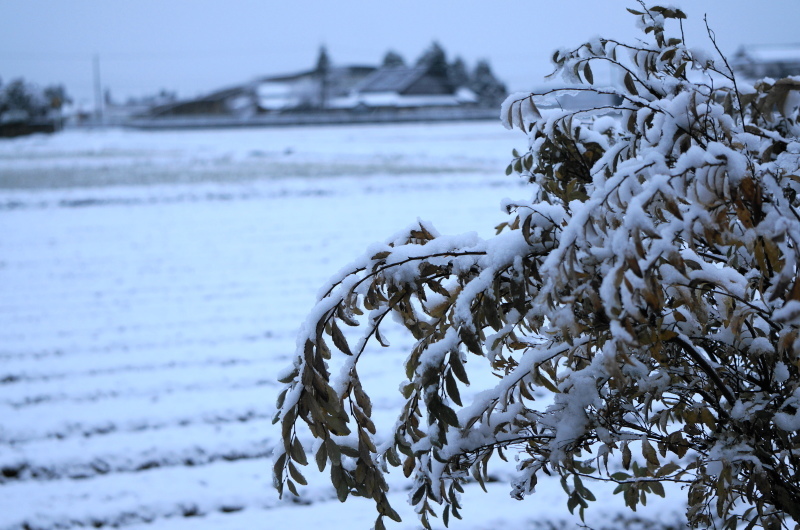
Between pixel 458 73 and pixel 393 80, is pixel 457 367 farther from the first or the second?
pixel 458 73

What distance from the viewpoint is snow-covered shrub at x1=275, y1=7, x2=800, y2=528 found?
0.92 metres

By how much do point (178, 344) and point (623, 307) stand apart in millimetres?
3595

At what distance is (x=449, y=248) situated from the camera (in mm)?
1207

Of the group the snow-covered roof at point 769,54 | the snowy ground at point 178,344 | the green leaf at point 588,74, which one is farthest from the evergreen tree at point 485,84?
the green leaf at point 588,74

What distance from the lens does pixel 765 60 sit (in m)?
31.4

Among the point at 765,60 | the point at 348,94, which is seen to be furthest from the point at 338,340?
the point at 348,94

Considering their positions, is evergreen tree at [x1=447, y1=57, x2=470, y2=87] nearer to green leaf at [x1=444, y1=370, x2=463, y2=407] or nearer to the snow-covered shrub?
the snow-covered shrub

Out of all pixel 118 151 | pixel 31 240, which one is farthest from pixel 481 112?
pixel 31 240

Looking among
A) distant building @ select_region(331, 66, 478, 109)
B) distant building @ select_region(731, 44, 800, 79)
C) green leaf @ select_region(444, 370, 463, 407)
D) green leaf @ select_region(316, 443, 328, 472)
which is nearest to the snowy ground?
green leaf @ select_region(316, 443, 328, 472)

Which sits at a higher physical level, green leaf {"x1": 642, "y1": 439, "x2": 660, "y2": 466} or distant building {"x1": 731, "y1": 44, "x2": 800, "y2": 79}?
distant building {"x1": 731, "y1": 44, "x2": 800, "y2": 79}

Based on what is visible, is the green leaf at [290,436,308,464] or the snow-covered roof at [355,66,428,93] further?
the snow-covered roof at [355,66,428,93]

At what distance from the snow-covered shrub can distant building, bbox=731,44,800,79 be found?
94.2 ft

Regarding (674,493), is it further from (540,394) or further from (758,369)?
(758,369)

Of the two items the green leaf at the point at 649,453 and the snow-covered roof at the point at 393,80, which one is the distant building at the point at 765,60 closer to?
the snow-covered roof at the point at 393,80
